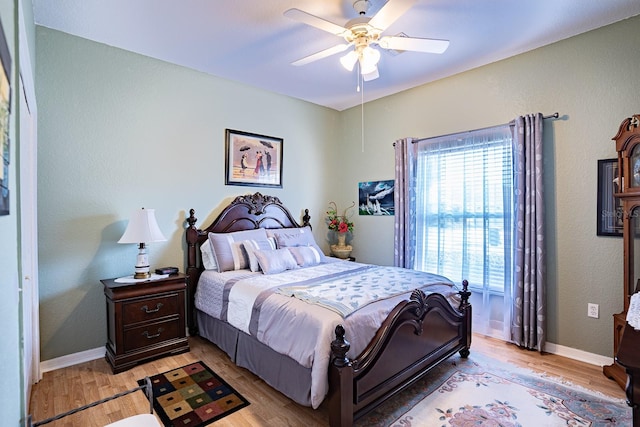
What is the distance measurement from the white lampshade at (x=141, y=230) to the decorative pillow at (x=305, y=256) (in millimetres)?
1358

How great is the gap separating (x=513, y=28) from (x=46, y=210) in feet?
13.7

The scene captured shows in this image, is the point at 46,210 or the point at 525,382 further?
the point at 46,210

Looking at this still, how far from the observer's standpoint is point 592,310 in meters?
2.80

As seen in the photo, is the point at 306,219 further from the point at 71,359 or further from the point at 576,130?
the point at 576,130

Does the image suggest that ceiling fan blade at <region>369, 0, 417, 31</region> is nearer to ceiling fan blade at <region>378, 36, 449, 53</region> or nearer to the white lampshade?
ceiling fan blade at <region>378, 36, 449, 53</region>

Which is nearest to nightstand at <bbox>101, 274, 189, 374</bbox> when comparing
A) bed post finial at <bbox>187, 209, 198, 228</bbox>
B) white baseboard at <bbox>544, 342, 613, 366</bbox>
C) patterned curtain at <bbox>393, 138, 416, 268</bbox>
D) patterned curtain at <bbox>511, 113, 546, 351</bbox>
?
bed post finial at <bbox>187, 209, 198, 228</bbox>

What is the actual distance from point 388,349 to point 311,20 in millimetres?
2189

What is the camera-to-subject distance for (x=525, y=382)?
251cm

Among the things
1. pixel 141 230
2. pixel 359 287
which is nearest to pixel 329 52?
pixel 359 287

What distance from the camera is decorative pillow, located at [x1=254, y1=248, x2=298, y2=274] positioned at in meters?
3.19

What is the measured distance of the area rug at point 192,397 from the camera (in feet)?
6.92

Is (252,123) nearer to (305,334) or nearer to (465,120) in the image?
(465,120)

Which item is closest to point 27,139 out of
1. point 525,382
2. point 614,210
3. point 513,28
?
point 513,28

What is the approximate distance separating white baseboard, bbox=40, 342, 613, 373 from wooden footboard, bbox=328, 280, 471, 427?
94cm
